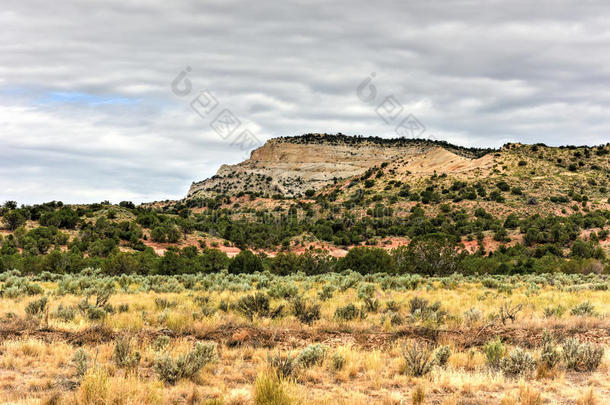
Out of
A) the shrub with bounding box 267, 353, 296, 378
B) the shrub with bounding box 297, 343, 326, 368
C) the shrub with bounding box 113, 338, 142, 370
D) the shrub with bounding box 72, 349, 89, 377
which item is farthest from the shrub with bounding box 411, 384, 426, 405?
the shrub with bounding box 72, 349, 89, 377

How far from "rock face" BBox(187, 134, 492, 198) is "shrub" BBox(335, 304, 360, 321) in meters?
119

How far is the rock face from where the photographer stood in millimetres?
139875

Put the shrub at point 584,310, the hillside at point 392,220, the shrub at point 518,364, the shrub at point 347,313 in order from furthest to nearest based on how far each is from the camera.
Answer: the hillside at point 392,220
the shrub at point 584,310
the shrub at point 347,313
the shrub at point 518,364

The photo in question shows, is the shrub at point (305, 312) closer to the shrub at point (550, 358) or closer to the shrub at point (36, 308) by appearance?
the shrub at point (550, 358)

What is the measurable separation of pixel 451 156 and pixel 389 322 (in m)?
88.6

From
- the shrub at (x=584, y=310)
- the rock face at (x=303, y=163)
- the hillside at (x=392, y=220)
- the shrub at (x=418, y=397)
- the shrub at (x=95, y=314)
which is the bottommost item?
the shrub at (x=418, y=397)

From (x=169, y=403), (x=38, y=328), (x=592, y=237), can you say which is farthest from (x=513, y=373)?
(x=592, y=237)

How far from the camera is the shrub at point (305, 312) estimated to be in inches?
516

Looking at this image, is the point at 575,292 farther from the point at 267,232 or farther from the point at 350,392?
the point at 267,232

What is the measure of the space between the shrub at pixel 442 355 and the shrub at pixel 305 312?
173 inches

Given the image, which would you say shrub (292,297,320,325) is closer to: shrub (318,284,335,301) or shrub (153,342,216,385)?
shrub (318,284,335,301)

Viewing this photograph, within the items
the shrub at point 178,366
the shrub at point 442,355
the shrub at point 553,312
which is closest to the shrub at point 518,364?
the shrub at point 442,355

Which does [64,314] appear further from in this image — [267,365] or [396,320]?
[396,320]

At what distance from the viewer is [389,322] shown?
40.1 ft
